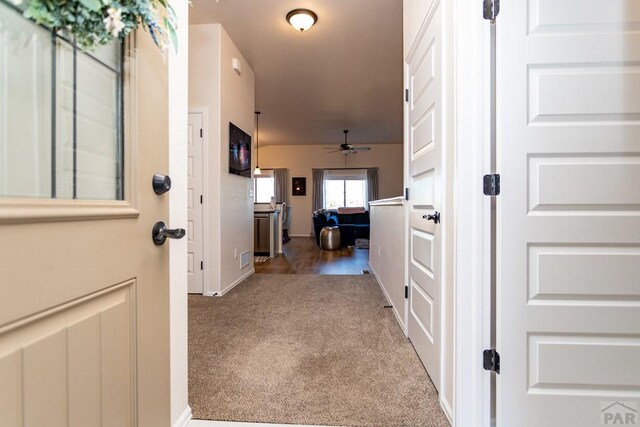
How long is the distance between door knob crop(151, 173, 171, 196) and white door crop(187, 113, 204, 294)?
2.41m

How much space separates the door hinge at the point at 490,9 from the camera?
3.76ft

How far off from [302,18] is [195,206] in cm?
215

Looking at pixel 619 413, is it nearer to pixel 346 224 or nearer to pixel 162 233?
pixel 162 233

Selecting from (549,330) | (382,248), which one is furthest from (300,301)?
(549,330)

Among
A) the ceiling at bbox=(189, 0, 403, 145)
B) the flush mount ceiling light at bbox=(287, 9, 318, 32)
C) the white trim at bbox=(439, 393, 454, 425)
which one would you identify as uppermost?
the ceiling at bbox=(189, 0, 403, 145)

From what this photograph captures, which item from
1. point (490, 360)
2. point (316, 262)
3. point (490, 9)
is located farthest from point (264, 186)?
point (490, 360)

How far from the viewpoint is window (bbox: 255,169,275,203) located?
30.7ft

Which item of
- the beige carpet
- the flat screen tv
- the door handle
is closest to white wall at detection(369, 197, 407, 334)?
the beige carpet

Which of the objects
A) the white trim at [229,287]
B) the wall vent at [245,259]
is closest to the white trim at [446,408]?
the white trim at [229,287]

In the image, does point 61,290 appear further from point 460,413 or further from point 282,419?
point 460,413

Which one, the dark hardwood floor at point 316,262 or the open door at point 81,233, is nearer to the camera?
the open door at point 81,233

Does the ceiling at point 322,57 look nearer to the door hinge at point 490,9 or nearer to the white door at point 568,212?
the door hinge at point 490,9

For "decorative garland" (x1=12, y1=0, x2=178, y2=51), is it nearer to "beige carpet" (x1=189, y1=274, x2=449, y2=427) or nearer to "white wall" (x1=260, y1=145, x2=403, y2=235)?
"beige carpet" (x1=189, y1=274, x2=449, y2=427)

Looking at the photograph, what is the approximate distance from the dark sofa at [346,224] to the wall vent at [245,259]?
3.13 metres
